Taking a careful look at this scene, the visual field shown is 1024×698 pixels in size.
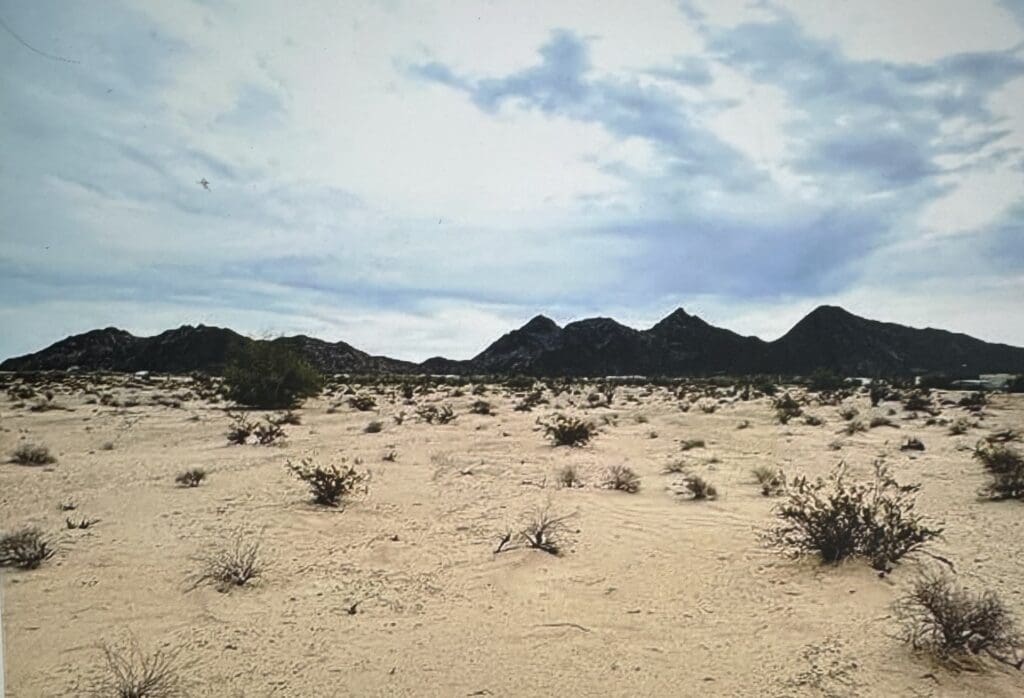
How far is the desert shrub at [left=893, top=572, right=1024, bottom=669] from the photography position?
168 inches

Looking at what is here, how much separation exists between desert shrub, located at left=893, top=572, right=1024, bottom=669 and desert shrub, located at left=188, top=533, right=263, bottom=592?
5450 millimetres

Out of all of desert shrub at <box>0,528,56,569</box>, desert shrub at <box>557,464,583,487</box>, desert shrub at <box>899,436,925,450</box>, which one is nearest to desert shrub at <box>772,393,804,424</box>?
desert shrub at <box>899,436,925,450</box>

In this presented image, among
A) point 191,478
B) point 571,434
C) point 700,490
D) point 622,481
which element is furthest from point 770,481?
point 191,478

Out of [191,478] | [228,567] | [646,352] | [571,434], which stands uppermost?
[646,352]

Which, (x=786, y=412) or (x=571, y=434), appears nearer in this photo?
(x=571, y=434)

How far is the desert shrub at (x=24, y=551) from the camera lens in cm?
623

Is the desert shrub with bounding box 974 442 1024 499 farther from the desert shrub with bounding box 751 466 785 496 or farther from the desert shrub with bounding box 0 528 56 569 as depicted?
the desert shrub with bounding box 0 528 56 569

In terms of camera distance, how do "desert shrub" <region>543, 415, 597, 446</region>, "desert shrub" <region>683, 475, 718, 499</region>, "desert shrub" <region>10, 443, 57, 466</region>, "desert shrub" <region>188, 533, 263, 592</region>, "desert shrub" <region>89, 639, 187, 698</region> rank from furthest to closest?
"desert shrub" <region>543, 415, 597, 446</region>
"desert shrub" <region>10, 443, 57, 466</region>
"desert shrub" <region>683, 475, 718, 499</region>
"desert shrub" <region>188, 533, 263, 592</region>
"desert shrub" <region>89, 639, 187, 698</region>

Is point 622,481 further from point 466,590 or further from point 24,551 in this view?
point 24,551

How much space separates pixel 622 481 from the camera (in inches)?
411

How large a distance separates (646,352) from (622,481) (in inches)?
3650

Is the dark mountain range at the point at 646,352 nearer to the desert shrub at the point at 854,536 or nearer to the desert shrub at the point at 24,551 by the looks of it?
the desert shrub at the point at 24,551

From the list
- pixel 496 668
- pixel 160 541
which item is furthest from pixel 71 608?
pixel 496 668

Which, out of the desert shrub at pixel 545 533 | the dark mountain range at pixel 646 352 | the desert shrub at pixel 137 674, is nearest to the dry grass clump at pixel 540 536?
the desert shrub at pixel 545 533
